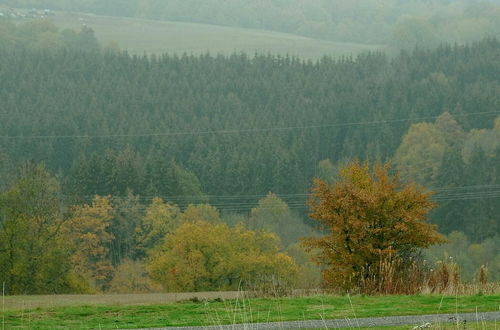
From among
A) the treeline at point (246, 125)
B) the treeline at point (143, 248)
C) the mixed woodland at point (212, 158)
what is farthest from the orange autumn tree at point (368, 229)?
the treeline at point (246, 125)

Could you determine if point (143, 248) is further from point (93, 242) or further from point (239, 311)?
point (239, 311)

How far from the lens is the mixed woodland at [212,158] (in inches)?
2864

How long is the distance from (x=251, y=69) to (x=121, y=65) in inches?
949

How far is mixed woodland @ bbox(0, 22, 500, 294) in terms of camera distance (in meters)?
72.8

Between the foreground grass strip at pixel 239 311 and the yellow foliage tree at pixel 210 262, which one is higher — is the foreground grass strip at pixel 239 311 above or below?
above

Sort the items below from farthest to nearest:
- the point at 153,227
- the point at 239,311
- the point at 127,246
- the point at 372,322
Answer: the point at 127,246 < the point at 153,227 < the point at 239,311 < the point at 372,322

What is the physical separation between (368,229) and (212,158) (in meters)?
109

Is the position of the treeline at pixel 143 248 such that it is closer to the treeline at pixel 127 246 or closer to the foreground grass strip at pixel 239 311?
the treeline at pixel 127 246

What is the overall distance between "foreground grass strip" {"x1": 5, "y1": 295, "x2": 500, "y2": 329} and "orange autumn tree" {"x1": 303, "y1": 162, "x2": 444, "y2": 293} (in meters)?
6.29

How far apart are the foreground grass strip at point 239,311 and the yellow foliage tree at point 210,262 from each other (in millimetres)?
47101

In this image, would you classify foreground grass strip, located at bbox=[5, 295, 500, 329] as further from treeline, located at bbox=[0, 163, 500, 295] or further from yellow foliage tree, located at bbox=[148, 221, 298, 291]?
yellow foliage tree, located at bbox=[148, 221, 298, 291]

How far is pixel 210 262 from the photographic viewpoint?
73125 millimetres

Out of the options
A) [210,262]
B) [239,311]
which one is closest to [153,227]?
[210,262]

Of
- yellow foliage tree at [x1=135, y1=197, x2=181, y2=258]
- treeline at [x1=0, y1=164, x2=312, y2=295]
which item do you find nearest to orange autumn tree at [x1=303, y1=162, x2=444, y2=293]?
treeline at [x1=0, y1=164, x2=312, y2=295]
